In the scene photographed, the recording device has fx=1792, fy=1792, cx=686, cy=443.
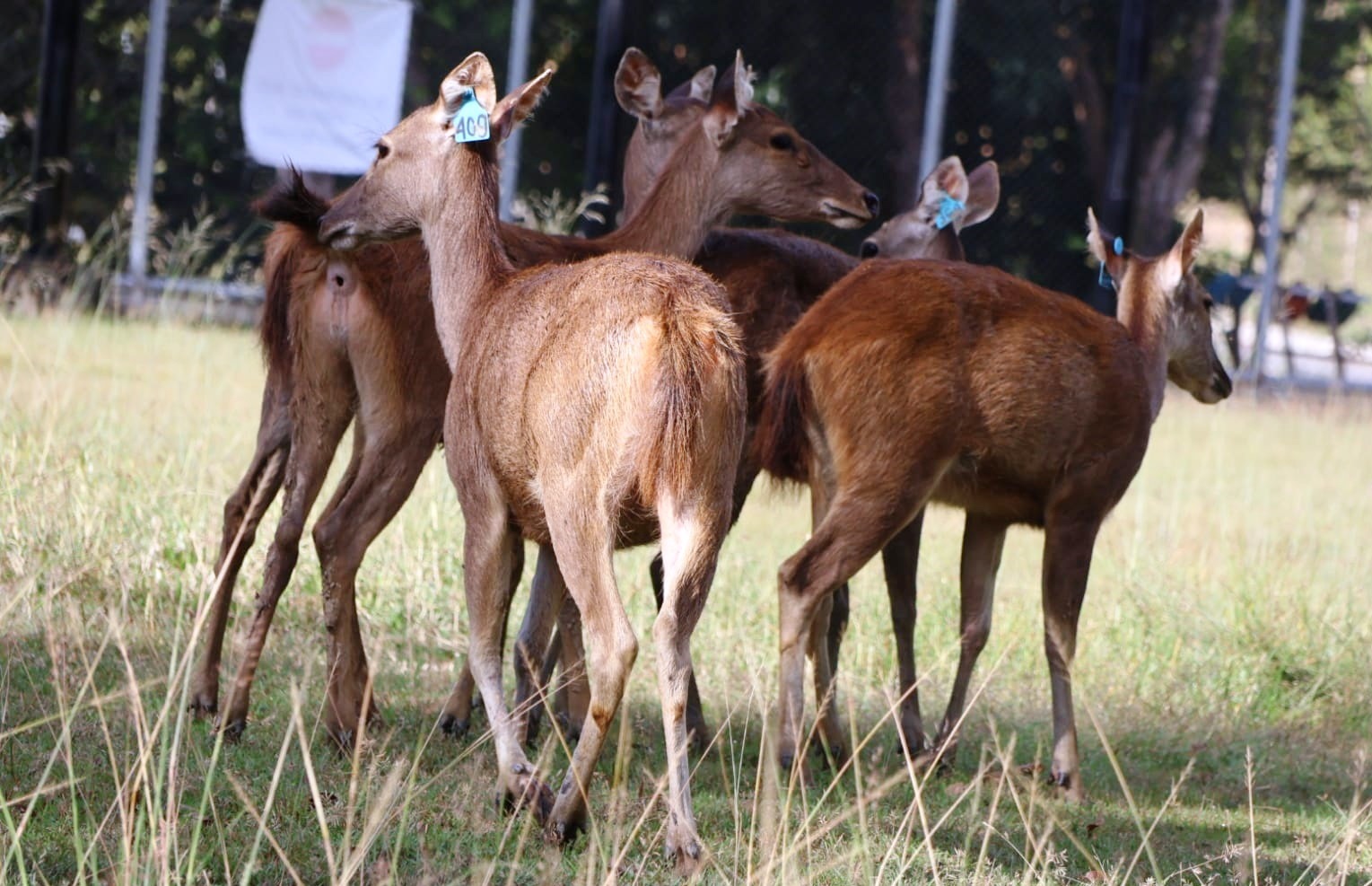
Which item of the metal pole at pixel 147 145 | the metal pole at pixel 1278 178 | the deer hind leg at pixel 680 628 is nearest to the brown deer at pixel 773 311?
the deer hind leg at pixel 680 628

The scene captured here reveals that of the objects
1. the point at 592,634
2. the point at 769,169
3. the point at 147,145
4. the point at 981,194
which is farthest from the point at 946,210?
the point at 147,145

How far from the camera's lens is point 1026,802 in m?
5.77

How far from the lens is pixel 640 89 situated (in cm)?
766

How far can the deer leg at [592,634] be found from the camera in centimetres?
434

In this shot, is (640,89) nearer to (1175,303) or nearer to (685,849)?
(1175,303)

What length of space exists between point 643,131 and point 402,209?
87.6 inches

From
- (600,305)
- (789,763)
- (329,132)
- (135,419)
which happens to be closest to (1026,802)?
(789,763)

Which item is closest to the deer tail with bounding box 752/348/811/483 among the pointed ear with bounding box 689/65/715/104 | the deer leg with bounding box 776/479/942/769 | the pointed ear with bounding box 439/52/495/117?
the deer leg with bounding box 776/479/942/769

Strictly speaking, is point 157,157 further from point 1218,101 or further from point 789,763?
point 1218,101

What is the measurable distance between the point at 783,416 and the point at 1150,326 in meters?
1.64

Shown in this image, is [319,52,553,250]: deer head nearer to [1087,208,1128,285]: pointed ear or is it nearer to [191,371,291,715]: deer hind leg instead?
[191,371,291,715]: deer hind leg

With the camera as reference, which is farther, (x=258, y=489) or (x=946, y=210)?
(x=946, y=210)

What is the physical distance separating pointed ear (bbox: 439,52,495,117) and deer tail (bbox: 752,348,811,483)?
1256mm

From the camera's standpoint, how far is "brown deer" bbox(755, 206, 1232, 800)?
5633mm
